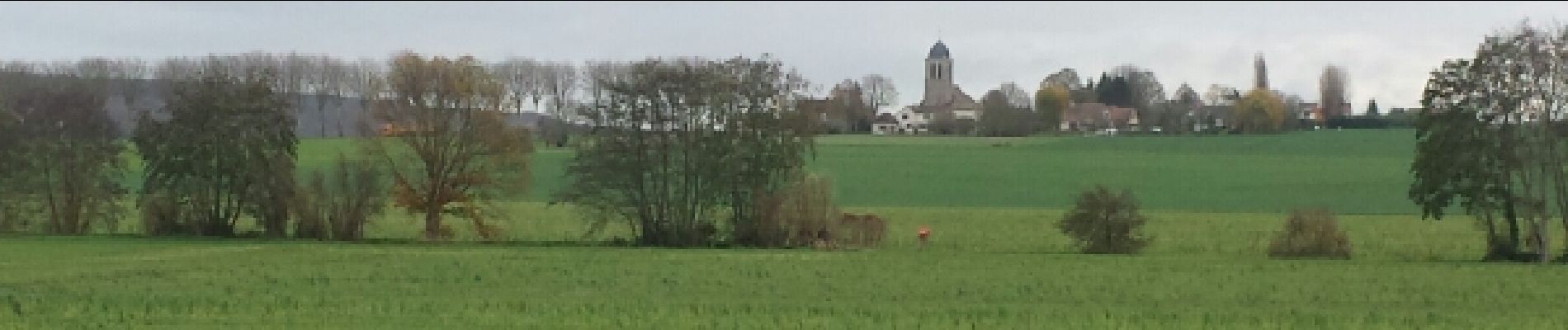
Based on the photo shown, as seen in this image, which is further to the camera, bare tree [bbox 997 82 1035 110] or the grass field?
bare tree [bbox 997 82 1035 110]

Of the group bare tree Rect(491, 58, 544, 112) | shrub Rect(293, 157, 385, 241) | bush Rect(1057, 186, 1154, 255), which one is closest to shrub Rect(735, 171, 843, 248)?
bush Rect(1057, 186, 1154, 255)

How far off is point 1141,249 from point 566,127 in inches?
731

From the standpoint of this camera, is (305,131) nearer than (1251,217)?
No

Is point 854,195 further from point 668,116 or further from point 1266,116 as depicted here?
point 1266,116

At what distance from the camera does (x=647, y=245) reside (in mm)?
45031

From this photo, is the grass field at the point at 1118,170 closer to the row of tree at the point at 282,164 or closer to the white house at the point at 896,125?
the row of tree at the point at 282,164

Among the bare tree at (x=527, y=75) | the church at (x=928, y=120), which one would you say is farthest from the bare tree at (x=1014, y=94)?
the bare tree at (x=527, y=75)

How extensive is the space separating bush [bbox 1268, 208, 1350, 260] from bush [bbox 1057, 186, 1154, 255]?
3.75 m

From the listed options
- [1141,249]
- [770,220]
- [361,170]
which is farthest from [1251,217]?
[361,170]

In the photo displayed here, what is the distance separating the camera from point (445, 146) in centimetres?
4662

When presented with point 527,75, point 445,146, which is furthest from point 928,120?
point 445,146

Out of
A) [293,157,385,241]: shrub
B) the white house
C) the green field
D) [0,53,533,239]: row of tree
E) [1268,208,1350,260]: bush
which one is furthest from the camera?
the white house

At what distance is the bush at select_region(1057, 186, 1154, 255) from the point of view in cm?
4059

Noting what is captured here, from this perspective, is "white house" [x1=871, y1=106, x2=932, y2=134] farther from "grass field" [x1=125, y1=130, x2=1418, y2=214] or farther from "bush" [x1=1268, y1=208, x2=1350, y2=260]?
"bush" [x1=1268, y1=208, x2=1350, y2=260]
